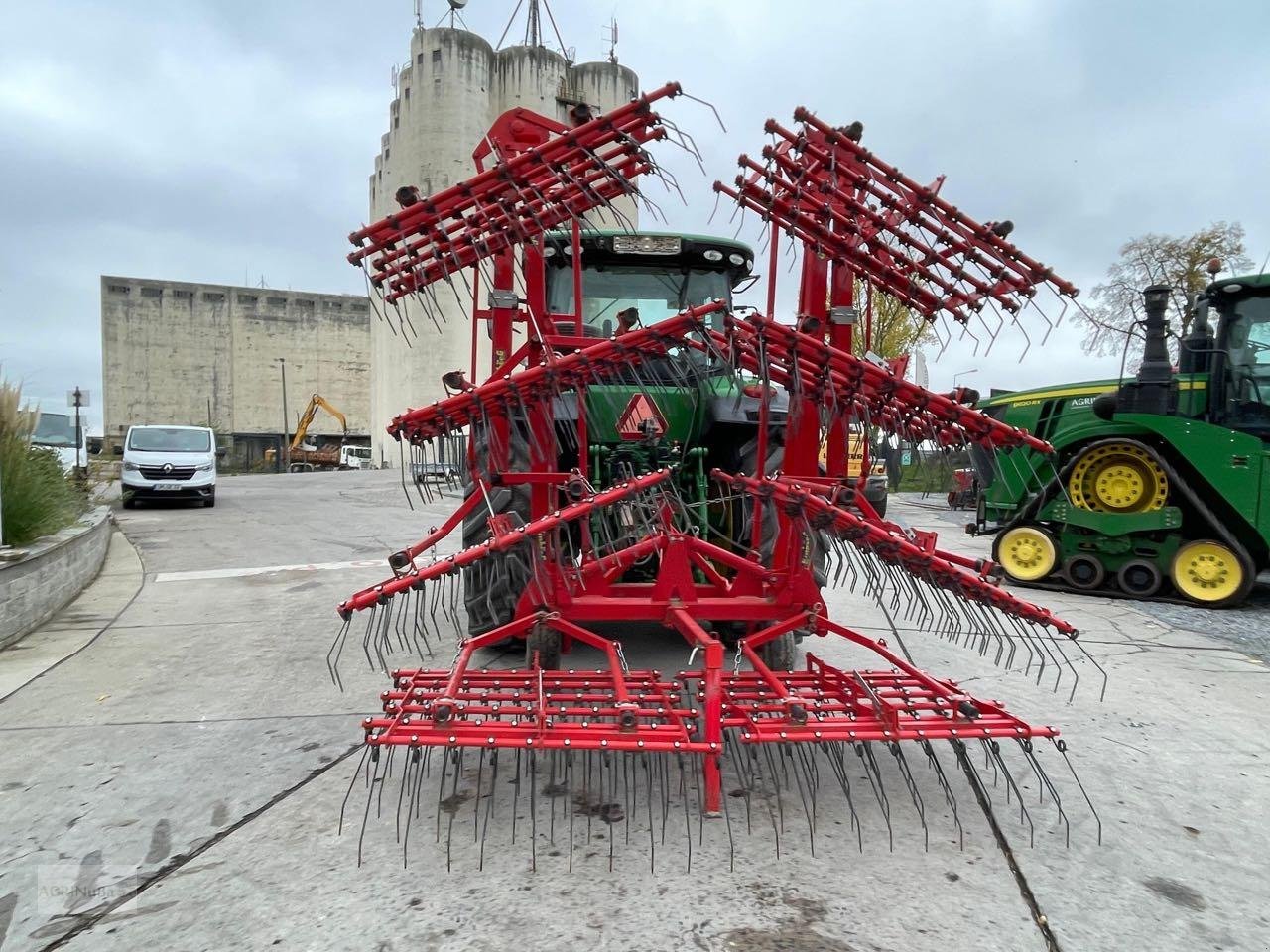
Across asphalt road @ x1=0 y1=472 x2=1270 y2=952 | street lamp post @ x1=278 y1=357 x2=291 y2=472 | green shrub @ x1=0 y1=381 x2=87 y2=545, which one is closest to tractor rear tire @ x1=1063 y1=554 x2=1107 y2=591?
asphalt road @ x1=0 y1=472 x2=1270 y2=952

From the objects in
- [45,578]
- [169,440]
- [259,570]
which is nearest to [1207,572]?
[259,570]

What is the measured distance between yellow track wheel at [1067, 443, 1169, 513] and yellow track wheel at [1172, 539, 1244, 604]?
1.51 ft

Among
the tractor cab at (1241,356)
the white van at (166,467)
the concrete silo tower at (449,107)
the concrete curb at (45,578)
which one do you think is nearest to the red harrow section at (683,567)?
the concrete curb at (45,578)

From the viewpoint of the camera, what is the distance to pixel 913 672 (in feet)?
9.36

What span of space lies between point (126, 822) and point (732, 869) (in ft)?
6.60

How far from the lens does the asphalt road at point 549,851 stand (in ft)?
6.54

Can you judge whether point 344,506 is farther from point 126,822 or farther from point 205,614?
point 126,822

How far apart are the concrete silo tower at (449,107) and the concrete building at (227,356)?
23469mm

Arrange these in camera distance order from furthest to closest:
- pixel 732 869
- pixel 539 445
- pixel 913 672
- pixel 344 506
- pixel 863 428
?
pixel 344 506
pixel 539 445
pixel 863 428
pixel 913 672
pixel 732 869

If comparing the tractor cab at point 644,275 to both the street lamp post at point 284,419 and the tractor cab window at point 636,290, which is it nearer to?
the tractor cab window at point 636,290

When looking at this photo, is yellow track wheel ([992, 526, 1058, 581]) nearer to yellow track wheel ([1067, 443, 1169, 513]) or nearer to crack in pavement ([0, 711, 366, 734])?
yellow track wheel ([1067, 443, 1169, 513])

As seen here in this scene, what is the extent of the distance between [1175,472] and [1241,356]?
3.78 ft

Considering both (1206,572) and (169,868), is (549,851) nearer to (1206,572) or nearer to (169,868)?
(169,868)

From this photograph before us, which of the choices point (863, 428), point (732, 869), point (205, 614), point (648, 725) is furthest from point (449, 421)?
point (205, 614)
